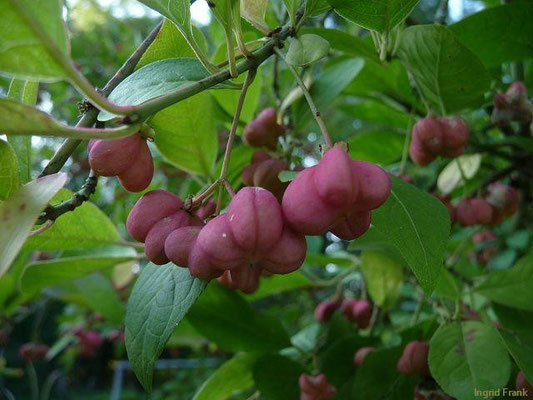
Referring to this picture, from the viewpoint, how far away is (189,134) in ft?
2.34

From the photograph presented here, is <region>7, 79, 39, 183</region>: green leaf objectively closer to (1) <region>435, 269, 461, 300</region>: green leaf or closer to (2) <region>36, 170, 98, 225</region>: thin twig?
(2) <region>36, 170, 98, 225</region>: thin twig

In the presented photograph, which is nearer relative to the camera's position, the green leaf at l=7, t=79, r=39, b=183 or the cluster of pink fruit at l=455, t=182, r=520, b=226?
the green leaf at l=7, t=79, r=39, b=183

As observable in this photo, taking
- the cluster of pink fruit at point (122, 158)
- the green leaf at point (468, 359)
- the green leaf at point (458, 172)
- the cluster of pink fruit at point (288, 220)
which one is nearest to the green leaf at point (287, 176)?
the cluster of pink fruit at point (288, 220)

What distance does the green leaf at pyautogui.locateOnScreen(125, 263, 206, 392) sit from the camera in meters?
0.53

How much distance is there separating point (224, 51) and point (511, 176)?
0.72 m

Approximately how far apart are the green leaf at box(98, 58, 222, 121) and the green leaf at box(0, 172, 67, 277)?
8 centimetres

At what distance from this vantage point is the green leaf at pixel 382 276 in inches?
40.1

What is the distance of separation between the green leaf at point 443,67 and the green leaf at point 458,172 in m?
0.21

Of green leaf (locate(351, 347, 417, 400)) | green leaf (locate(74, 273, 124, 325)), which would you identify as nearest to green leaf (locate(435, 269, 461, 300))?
green leaf (locate(351, 347, 417, 400))

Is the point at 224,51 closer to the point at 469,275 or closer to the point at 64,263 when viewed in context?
the point at 64,263

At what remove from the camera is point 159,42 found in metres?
0.59

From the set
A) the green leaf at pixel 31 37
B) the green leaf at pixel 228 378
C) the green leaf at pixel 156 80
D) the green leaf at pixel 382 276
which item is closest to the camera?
the green leaf at pixel 31 37

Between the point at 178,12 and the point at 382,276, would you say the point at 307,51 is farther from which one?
the point at 382,276

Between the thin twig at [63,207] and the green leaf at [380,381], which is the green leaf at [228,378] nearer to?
the green leaf at [380,381]
